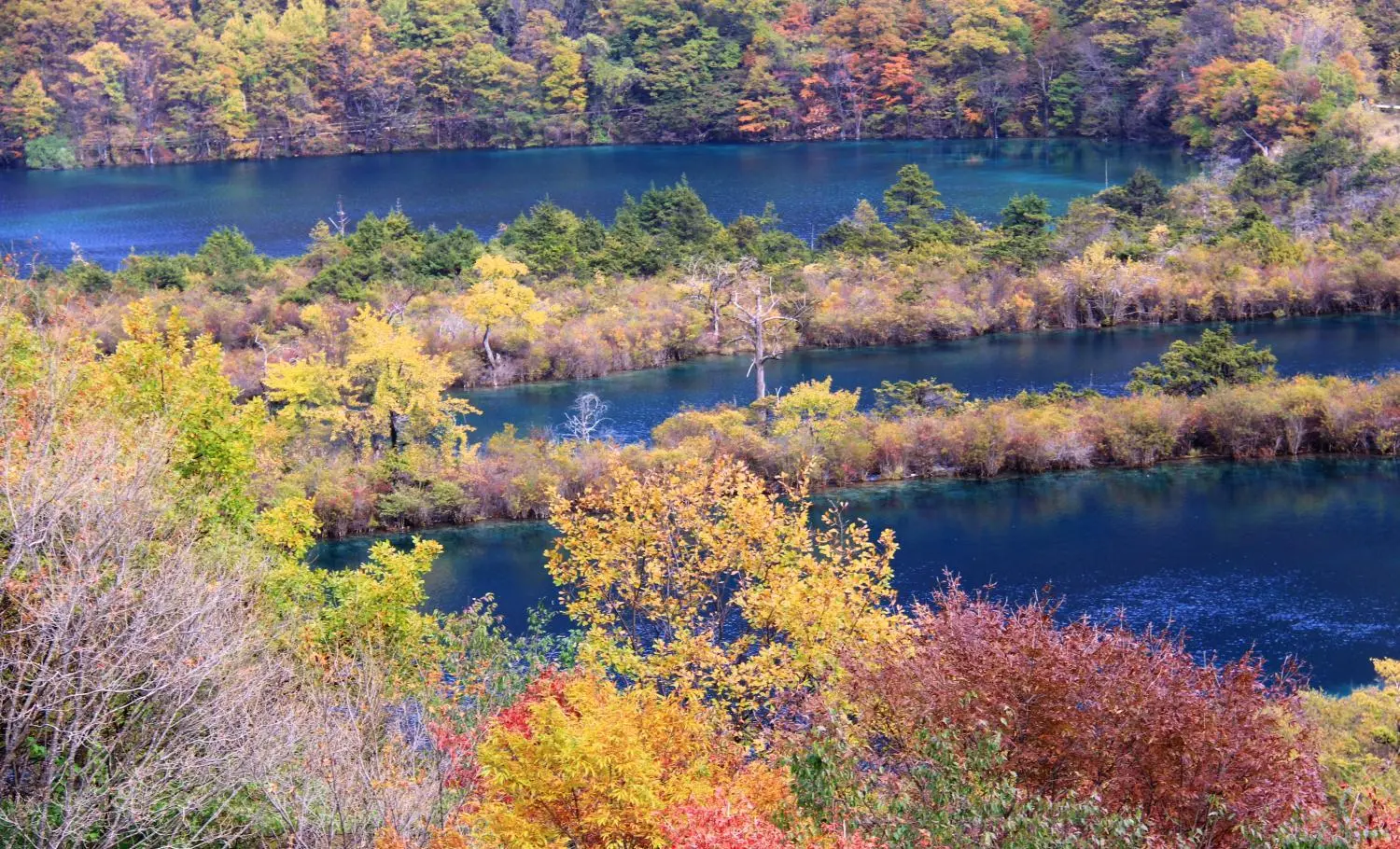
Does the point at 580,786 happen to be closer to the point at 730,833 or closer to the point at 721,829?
the point at 721,829

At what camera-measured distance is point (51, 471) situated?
50.3 ft

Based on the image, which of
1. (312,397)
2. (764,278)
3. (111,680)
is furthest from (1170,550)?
(111,680)

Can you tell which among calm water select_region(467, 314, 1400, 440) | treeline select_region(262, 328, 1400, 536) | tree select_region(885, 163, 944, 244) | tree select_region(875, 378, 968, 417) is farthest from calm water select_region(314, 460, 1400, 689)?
tree select_region(885, 163, 944, 244)

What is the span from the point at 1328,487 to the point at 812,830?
26.8 metres

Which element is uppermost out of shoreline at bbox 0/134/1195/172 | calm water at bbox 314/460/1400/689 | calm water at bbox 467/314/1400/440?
shoreline at bbox 0/134/1195/172

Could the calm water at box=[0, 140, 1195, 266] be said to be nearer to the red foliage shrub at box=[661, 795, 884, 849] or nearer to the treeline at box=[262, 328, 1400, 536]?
the treeline at box=[262, 328, 1400, 536]

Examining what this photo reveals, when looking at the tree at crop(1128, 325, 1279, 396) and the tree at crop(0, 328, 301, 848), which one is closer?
the tree at crop(0, 328, 301, 848)

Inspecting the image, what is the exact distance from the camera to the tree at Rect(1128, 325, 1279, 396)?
38.4 meters

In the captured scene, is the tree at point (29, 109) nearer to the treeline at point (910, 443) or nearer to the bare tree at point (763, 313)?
the bare tree at point (763, 313)

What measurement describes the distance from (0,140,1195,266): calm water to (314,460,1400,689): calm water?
29.9m

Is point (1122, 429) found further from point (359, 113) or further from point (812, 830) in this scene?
point (359, 113)

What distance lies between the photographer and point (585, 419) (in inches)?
1505

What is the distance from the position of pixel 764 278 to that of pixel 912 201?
1185cm

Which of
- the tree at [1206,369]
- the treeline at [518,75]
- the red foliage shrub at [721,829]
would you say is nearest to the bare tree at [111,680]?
the red foliage shrub at [721,829]
